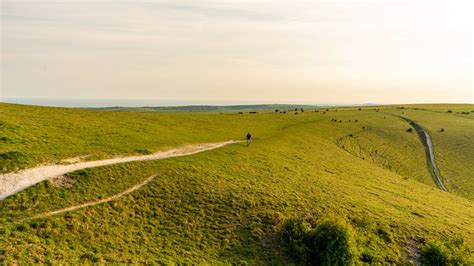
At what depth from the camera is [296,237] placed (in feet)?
84.9

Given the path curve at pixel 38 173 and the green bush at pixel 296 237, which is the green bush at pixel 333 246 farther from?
the path curve at pixel 38 173

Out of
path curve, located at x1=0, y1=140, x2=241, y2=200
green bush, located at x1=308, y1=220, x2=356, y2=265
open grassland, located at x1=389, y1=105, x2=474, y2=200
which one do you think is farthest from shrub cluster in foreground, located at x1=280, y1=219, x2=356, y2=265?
open grassland, located at x1=389, y1=105, x2=474, y2=200

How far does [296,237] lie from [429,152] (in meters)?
70.2

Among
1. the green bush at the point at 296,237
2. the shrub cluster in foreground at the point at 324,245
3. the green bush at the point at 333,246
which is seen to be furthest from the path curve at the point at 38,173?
the green bush at the point at 333,246

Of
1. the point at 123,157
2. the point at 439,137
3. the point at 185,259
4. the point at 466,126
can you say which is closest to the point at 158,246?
the point at 185,259

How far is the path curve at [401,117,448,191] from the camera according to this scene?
6221cm

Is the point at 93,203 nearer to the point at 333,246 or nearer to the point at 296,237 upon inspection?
the point at 296,237

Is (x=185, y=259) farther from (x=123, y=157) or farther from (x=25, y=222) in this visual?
(x=123, y=157)

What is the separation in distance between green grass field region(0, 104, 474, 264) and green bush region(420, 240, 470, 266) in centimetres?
150

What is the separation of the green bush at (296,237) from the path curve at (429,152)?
161 ft

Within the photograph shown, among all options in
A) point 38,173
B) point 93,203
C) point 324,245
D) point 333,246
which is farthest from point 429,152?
point 38,173

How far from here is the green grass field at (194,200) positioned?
21609 millimetres

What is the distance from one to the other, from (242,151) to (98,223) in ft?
93.9

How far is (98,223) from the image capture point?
22953mm
